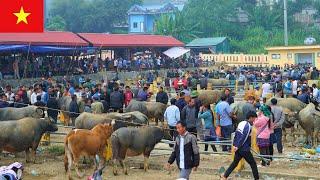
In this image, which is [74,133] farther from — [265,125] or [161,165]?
[265,125]

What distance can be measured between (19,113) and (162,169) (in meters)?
5.01

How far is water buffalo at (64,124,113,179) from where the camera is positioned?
12758mm

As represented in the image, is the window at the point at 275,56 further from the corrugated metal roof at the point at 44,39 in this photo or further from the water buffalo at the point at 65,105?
the water buffalo at the point at 65,105

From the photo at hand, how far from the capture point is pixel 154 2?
10356 centimetres

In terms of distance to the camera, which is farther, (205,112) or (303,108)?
(303,108)

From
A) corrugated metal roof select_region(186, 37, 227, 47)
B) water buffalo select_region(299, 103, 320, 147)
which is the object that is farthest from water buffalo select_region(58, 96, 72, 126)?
corrugated metal roof select_region(186, 37, 227, 47)

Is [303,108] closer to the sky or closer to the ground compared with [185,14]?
closer to the ground

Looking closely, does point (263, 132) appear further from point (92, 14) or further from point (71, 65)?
point (92, 14)

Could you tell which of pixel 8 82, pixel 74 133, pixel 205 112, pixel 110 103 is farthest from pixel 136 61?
pixel 74 133

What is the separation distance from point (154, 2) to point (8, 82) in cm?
7771

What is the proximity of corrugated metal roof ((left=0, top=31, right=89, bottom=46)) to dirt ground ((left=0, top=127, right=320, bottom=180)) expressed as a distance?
1385 cm

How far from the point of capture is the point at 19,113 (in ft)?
55.3

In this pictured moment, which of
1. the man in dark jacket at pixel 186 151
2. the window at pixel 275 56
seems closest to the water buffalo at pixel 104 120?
the man in dark jacket at pixel 186 151

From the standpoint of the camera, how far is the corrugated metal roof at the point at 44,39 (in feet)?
93.9
